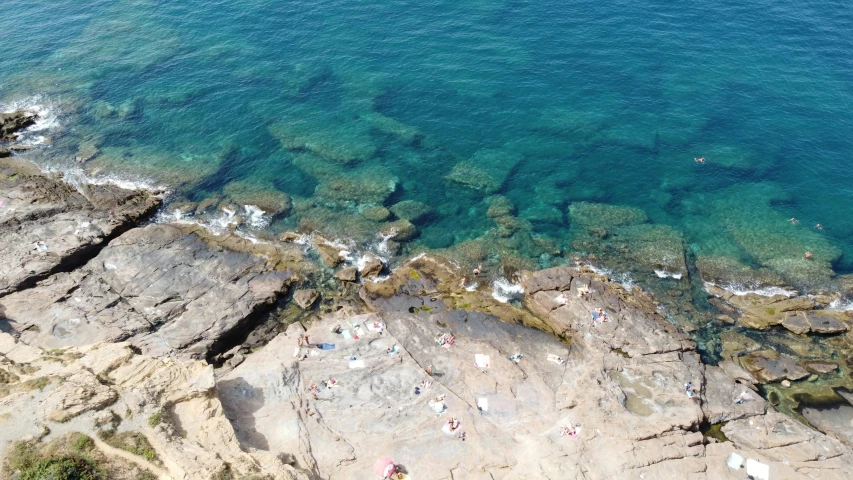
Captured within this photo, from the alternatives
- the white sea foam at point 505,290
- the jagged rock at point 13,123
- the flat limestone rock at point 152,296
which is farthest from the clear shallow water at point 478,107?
the flat limestone rock at point 152,296

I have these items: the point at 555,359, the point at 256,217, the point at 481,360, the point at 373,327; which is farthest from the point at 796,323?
the point at 256,217

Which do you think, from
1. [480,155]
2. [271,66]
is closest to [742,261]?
[480,155]

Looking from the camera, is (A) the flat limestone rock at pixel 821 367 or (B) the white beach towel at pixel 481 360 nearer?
(B) the white beach towel at pixel 481 360

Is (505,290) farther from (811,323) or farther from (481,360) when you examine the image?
(811,323)

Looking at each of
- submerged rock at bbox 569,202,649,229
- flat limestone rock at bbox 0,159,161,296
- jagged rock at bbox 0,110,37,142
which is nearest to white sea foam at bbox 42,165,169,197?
flat limestone rock at bbox 0,159,161,296

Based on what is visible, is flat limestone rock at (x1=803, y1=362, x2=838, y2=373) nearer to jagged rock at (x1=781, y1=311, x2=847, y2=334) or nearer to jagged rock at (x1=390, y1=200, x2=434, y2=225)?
jagged rock at (x1=781, y1=311, x2=847, y2=334)

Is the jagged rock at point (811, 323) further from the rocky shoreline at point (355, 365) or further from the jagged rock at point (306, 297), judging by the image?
the jagged rock at point (306, 297)

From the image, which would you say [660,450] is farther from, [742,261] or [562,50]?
[562,50]

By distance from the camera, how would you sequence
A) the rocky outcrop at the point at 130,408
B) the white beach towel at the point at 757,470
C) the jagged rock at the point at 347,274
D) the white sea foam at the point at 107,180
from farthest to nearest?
the white sea foam at the point at 107,180, the jagged rock at the point at 347,274, the white beach towel at the point at 757,470, the rocky outcrop at the point at 130,408
